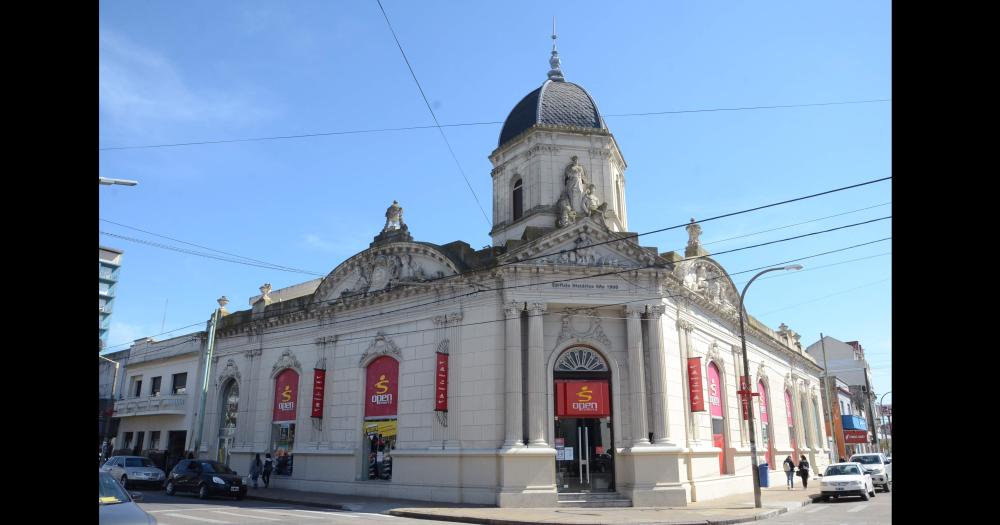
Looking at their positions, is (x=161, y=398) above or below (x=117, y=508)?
above

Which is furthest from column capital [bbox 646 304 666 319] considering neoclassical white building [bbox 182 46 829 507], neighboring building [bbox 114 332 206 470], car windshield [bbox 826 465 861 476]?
neighboring building [bbox 114 332 206 470]

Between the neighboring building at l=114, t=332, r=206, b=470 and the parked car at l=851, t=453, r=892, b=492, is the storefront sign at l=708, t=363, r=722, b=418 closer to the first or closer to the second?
the parked car at l=851, t=453, r=892, b=492

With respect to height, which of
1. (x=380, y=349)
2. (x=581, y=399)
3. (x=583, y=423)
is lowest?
(x=583, y=423)

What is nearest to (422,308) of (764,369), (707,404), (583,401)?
(583,401)

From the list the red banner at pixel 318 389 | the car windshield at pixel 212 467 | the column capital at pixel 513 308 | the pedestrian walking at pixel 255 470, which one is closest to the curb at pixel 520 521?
the column capital at pixel 513 308

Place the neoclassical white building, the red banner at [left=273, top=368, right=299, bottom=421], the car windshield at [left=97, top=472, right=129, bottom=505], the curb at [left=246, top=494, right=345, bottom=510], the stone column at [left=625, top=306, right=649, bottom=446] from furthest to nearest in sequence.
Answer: the red banner at [left=273, top=368, right=299, bottom=421] → the neoclassical white building → the stone column at [left=625, top=306, right=649, bottom=446] → the curb at [left=246, top=494, right=345, bottom=510] → the car windshield at [left=97, top=472, right=129, bottom=505]

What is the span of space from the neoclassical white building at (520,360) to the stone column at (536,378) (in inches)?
1.9

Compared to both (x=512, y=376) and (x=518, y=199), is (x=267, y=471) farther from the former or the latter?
(x=518, y=199)

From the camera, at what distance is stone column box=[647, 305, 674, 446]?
2230 cm

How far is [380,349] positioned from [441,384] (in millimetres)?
4129

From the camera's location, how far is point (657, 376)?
2291 centimetres

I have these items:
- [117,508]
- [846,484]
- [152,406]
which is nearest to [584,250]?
[846,484]
